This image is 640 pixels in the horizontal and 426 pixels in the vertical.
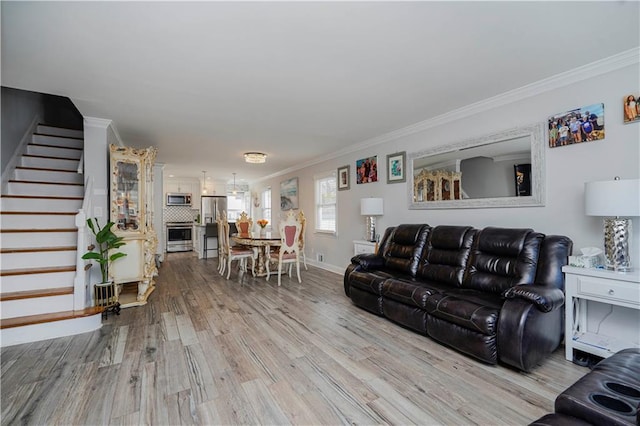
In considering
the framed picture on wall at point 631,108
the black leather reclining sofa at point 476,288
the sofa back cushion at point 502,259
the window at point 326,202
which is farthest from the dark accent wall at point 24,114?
the framed picture on wall at point 631,108

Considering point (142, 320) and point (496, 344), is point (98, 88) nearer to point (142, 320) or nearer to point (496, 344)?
point (142, 320)

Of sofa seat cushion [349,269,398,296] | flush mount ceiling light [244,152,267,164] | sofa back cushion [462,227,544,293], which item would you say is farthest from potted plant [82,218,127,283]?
sofa back cushion [462,227,544,293]

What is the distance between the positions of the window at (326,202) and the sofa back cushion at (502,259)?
3.28 metres

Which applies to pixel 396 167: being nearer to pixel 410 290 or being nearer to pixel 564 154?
pixel 564 154

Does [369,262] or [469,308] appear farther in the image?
[369,262]

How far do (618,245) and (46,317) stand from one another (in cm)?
510

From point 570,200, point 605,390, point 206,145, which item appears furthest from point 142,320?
point 570,200

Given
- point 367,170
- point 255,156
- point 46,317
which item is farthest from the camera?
point 255,156

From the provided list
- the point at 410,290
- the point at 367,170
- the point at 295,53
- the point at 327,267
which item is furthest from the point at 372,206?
the point at 295,53

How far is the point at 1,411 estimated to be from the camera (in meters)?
1.75

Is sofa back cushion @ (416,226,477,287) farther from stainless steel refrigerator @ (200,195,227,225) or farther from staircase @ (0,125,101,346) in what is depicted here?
stainless steel refrigerator @ (200,195,227,225)

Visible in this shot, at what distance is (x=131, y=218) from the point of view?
3943mm

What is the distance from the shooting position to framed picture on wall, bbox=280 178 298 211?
7445 mm

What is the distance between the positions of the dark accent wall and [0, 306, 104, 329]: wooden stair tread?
93.3 inches
